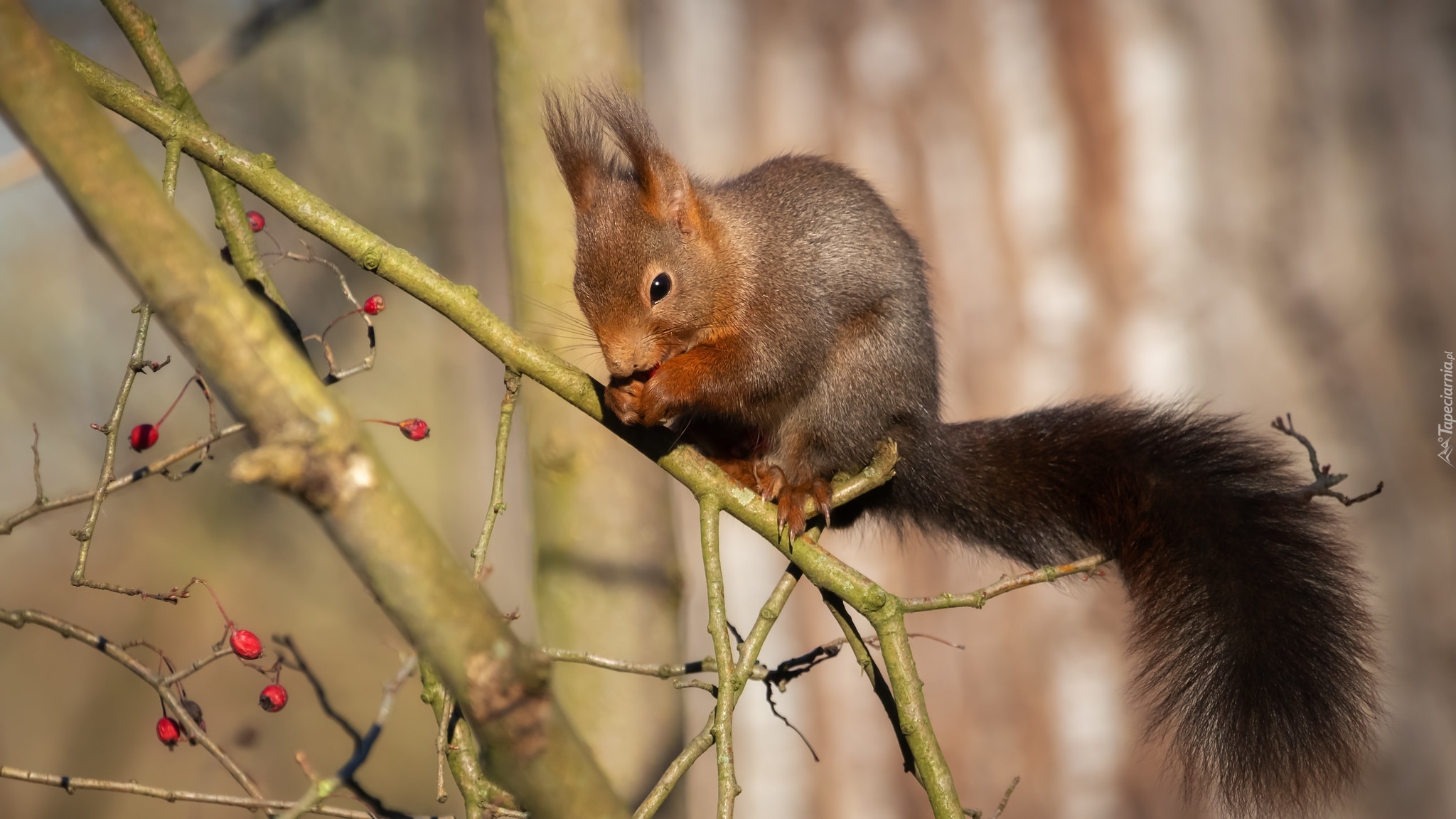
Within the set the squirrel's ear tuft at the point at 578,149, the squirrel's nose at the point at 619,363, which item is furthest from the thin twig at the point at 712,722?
the squirrel's ear tuft at the point at 578,149

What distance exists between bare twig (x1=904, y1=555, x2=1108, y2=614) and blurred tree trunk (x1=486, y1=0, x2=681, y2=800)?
3.41 ft

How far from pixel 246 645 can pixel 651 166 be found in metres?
1.15

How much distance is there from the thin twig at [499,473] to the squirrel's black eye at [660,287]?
572 millimetres

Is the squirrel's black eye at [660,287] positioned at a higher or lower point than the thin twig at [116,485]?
higher

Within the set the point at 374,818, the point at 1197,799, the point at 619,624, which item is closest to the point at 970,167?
the point at 619,624

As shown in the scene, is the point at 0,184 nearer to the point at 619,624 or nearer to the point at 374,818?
the point at 619,624

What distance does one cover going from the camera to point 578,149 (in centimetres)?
207

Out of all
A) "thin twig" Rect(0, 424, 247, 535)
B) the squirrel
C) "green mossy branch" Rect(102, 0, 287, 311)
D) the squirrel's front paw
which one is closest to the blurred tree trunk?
the squirrel

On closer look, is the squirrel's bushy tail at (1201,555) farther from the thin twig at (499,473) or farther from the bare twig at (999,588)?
the thin twig at (499,473)

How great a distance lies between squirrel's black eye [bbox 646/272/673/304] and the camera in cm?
202

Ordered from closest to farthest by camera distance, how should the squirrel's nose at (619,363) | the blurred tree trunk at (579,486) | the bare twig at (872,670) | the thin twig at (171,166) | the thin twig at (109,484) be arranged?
1. the thin twig at (109,484)
2. the thin twig at (171,166)
3. the bare twig at (872,670)
4. the squirrel's nose at (619,363)
5. the blurred tree trunk at (579,486)

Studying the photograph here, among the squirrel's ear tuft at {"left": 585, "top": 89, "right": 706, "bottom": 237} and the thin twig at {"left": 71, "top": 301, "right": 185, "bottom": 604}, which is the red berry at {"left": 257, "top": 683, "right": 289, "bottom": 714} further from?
the squirrel's ear tuft at {"left": 585, "top": 89, "right": 706, "bottom": 237}

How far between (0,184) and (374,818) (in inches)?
78.4

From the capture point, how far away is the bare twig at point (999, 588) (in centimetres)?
152
